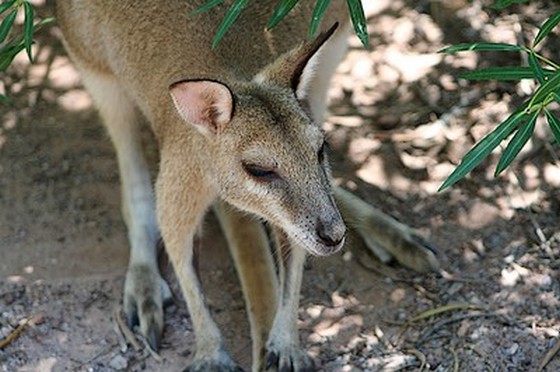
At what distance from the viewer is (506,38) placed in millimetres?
4781

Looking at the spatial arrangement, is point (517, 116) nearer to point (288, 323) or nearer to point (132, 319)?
point (288, 323)

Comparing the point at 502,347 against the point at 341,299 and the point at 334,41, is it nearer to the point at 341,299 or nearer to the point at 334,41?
the point at 341,299

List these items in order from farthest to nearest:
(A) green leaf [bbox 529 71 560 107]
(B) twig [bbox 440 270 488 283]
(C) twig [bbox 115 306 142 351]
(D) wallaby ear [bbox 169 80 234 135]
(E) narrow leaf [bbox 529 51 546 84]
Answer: (B) twig [bbox 440 270 488 283]
(C) twig [bbox 115 306 142 351]
(D) wallaby ear [bbox 169 80 234 135]
(E) narrow leaf [bbox 529 51 546 84]
(A) green leaf [bbox 529 71 560 107]

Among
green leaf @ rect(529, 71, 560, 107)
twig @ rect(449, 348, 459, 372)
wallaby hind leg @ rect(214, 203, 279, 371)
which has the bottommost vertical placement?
twig @ rect(449, 348, 459, 372)

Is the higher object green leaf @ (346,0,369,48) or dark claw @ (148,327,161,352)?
green leaf @ (346,0,369,48)

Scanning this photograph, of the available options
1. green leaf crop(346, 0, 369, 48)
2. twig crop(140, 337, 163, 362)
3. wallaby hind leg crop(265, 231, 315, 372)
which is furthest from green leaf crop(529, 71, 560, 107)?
twig crop(140, 337, 163, 362)

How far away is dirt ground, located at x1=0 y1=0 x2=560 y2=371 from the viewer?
3.71m

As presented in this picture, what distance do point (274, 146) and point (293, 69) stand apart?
0.28m

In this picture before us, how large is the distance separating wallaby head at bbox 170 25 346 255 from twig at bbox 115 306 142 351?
77 centimetres

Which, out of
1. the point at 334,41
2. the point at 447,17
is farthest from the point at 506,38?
the point at 334,41

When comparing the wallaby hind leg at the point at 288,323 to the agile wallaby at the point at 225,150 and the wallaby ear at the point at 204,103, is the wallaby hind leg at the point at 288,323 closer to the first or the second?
the agile wallaby at the point at 225,150

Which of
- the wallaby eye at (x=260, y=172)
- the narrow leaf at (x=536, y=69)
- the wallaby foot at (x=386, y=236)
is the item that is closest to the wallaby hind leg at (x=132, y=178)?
the wallaby foot at (x=386, y=236)

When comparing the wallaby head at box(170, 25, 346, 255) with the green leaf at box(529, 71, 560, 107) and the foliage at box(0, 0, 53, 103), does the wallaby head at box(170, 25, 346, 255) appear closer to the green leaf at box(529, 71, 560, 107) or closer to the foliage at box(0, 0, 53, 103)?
the foliage at box(0, 0, 53, 103)

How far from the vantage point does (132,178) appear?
4.22 meters
